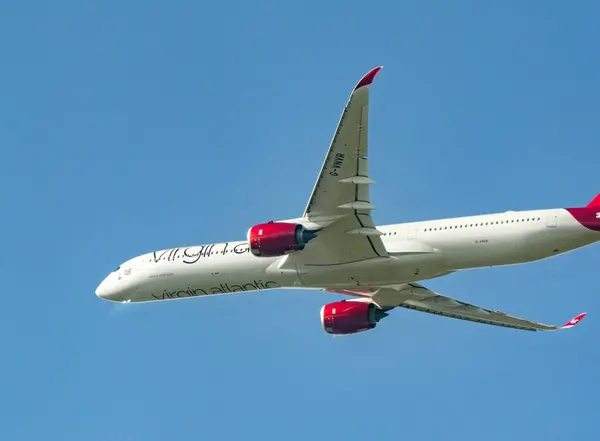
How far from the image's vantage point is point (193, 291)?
48031 millimetres

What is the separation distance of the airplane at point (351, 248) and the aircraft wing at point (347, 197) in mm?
38

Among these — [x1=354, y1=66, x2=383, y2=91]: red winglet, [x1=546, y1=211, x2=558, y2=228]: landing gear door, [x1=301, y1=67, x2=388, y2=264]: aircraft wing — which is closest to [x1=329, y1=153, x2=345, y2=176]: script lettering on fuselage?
[x1=301, y1=67, x2=388, y2=264]: aircraft wing

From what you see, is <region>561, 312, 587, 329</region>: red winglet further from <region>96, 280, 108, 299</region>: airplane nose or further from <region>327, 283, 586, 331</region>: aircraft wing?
<region>96, 280, 108, 299</region>: airplane nose

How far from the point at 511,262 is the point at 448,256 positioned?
2513mm

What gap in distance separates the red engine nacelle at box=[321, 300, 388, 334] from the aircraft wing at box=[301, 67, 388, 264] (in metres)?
5.77

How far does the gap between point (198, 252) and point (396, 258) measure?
9509 millimetres

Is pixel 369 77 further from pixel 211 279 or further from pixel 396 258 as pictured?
pixel 211 279

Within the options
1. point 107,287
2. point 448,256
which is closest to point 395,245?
point 448,256

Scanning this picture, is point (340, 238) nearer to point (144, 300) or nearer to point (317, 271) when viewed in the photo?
point (317, 271)

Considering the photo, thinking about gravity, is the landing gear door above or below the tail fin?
below

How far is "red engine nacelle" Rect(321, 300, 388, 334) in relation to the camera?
161ft

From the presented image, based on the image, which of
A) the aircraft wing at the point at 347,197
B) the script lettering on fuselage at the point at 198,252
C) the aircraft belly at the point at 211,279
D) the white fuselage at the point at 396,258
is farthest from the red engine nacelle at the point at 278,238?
the script lettering on fuselage at the point at 198,252

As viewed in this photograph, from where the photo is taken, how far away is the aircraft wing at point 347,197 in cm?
3766

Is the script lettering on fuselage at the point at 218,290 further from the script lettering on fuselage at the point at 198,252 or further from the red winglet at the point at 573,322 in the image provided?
the red winglet at the point at 573,322
